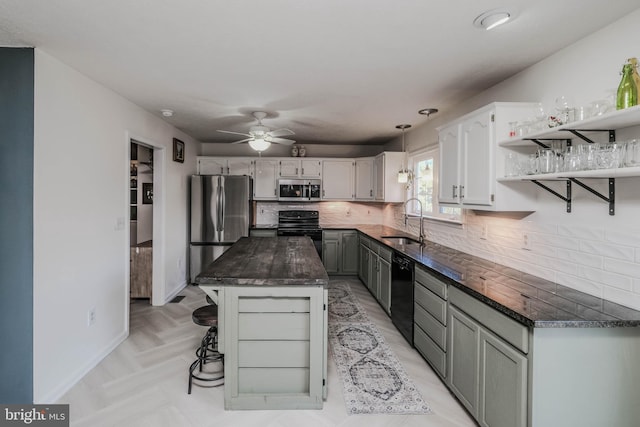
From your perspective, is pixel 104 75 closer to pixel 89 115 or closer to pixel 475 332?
pixel 89 115

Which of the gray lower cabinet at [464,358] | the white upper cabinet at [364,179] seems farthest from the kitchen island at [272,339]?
the white upper cabinet at [364,179]

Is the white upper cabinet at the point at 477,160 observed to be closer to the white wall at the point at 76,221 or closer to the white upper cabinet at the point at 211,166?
the white wall at the point at 76,221

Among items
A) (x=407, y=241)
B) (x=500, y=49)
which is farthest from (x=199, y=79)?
(x=407, y=241)

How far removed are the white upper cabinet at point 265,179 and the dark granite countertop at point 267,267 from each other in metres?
2.29

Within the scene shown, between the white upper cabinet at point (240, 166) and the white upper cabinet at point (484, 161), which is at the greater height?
the white upper cabinet at point (240, 166)

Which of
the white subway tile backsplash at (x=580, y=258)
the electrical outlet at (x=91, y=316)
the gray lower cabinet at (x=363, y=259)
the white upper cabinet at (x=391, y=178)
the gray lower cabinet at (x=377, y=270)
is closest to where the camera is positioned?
the white subway tile backsplash at (x=580, y=258)

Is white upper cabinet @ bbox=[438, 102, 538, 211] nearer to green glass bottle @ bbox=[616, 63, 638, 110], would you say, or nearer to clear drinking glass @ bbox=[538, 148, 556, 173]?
clear drinking glass @ bbox=[538, 148, 556, 173]

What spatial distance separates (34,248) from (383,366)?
274 centimetres

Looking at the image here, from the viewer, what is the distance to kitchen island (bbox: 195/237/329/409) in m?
2.22

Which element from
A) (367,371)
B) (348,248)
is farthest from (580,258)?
(348,248)

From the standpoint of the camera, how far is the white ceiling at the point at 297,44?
5.65 ft

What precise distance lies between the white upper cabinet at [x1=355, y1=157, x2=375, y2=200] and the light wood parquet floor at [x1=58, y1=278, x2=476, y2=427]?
9.61 feet

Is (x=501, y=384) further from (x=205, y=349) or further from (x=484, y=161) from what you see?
(x=205, y=349)

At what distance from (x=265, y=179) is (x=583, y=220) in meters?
4.67
